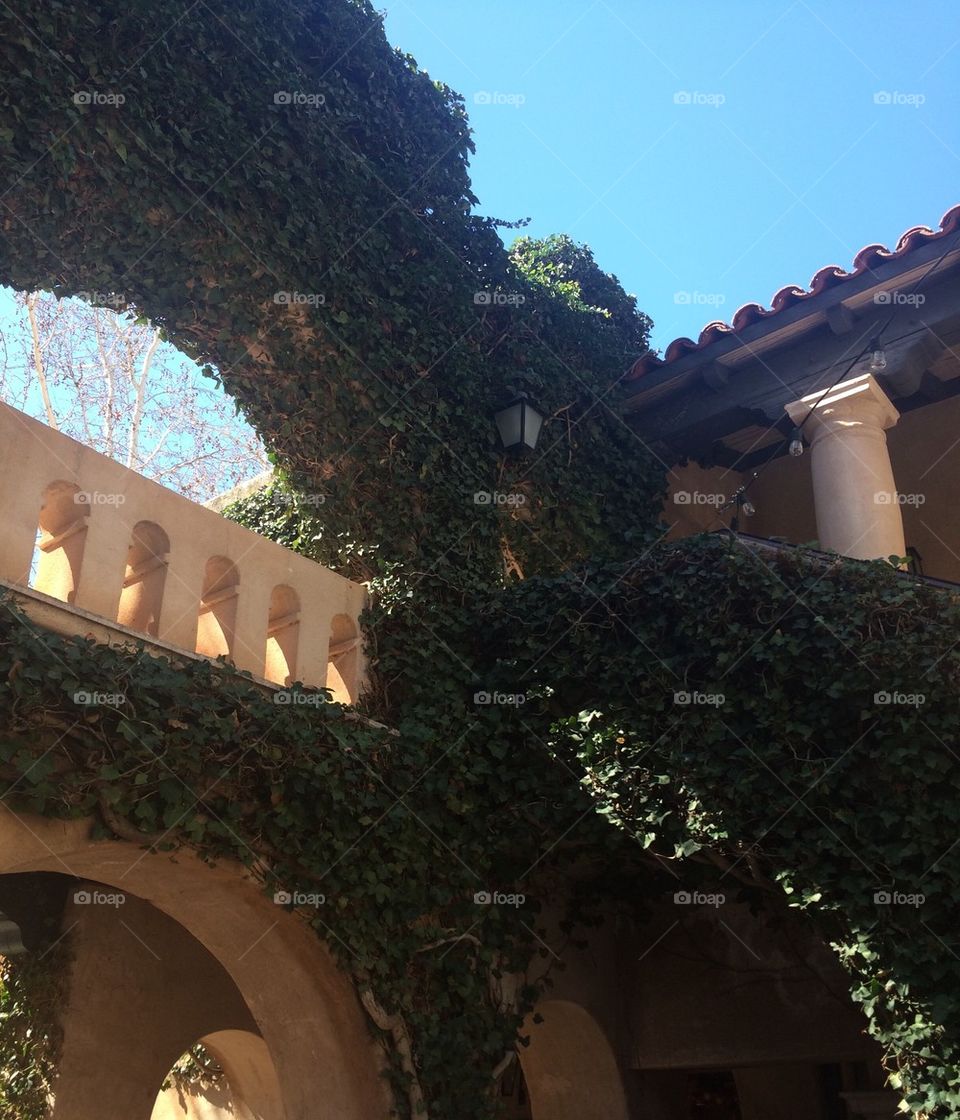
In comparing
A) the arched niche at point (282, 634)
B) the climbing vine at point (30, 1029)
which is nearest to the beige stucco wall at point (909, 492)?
the arched niche at point (282, 634)

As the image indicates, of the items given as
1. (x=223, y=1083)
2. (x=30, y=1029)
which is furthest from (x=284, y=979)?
(x=223, y=1083)

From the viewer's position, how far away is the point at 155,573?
18.5 ft

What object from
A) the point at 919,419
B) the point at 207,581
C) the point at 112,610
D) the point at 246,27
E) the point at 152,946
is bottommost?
the point at 152,946

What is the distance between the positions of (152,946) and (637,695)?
4.01 metres

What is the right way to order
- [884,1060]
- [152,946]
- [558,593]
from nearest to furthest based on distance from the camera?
1. [884,1060]
2. [558,593]
3. [152,946]

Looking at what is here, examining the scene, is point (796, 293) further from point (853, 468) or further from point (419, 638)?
point (419, 638)

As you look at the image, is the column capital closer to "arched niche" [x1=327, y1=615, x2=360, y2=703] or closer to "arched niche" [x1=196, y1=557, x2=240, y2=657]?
"arched niche" [x1=327, y1=615, x2=360, y2=703]

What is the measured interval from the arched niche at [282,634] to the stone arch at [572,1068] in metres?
3.36

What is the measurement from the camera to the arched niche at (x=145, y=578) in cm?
557

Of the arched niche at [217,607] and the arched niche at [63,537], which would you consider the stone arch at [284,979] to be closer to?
the arched niche at [217,607]

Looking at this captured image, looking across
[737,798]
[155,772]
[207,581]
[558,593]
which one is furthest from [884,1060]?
[207,581]

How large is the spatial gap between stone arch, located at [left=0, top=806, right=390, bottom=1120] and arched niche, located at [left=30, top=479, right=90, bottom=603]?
135 centimetres

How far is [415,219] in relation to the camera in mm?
8102

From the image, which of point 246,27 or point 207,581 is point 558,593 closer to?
point 207,581
